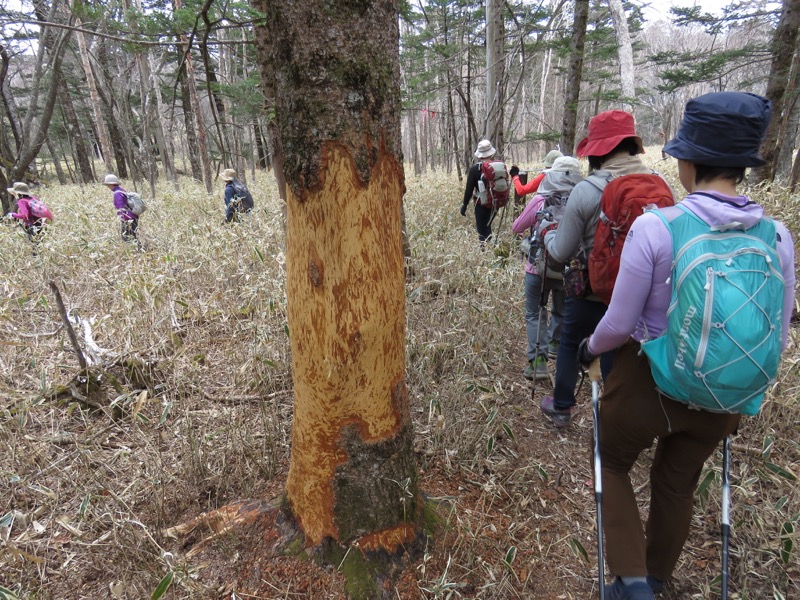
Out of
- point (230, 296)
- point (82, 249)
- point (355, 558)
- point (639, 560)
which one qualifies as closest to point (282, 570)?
point (355, 558)

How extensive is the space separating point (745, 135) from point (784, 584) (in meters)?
1.96

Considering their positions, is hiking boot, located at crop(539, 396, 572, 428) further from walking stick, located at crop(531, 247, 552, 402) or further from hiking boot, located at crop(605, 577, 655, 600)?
hiking boot, located at crop(605, 577, 655, 600)

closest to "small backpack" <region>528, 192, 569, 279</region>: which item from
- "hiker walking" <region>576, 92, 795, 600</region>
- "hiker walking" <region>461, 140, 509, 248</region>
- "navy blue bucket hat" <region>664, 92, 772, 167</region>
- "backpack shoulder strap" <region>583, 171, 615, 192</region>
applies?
"backpack shoulder strap" <region>583, 171, 615, 192</region>

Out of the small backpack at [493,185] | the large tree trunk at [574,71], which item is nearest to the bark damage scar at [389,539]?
the small backpack at [493,185]

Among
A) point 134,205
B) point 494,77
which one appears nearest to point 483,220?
point 494,77

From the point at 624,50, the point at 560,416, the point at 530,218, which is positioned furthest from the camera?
the point at 624,50

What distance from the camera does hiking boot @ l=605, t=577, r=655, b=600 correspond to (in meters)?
1.64

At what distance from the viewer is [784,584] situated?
1901mm

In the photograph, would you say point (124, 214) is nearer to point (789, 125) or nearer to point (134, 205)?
point (134, 205)

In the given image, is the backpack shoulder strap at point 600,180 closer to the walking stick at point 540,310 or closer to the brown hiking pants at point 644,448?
the walking stick at point 540,310

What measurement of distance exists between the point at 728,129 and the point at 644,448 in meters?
1.21

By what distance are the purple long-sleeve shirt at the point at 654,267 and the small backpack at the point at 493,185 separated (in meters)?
4.81

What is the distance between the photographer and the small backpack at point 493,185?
6.11 m

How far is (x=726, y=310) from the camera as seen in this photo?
132cm
